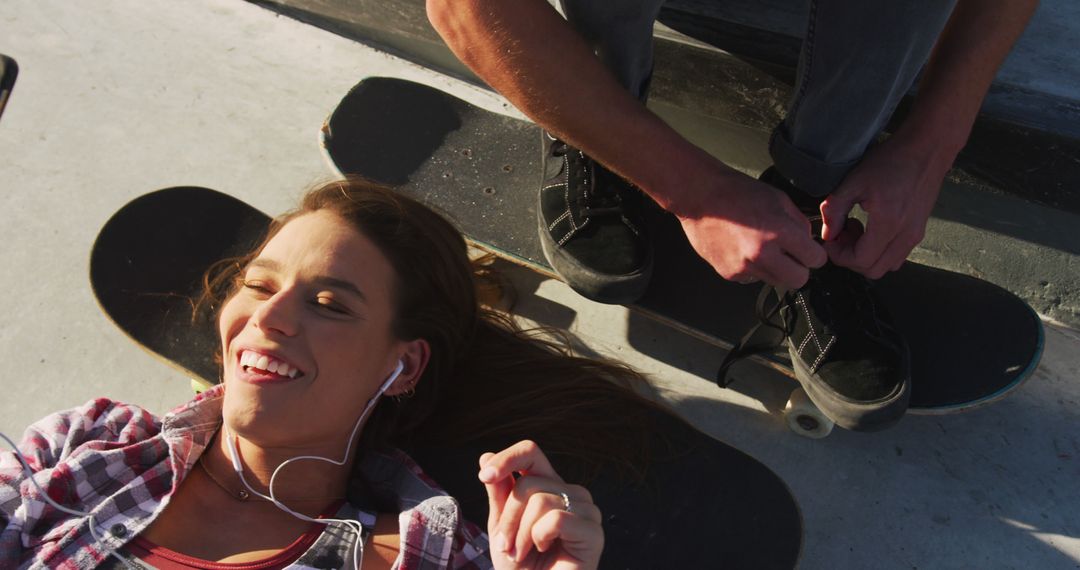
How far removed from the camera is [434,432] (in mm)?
1952

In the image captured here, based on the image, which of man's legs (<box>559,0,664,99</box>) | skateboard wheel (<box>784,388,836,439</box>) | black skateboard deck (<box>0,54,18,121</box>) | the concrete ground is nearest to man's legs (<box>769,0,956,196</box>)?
man's legs (<box>559,0,664,99</box>)

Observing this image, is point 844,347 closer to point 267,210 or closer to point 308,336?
point 308,336

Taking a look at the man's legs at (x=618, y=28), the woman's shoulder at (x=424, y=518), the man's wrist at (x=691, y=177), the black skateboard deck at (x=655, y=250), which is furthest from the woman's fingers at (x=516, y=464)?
the man's legs at (x=618, y=28)

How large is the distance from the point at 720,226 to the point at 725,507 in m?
0.59

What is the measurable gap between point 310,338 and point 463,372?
1.67ft

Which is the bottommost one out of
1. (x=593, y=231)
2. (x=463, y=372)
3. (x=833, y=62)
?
(x=463, y=372)

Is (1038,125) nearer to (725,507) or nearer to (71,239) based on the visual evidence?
(725,507)

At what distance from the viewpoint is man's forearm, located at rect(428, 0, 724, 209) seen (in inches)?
61.9

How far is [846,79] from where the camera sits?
67.7 inches

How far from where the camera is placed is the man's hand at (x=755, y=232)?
158cm

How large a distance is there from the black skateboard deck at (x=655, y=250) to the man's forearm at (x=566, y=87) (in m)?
0.50

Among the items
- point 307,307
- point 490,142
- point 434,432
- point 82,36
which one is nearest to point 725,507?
point 434,432

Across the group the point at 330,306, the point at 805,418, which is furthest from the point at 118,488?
the point at 805,418

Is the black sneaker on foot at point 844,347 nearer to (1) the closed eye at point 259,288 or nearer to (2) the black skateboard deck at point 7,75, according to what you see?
(1) the closed eye at point 259,288
